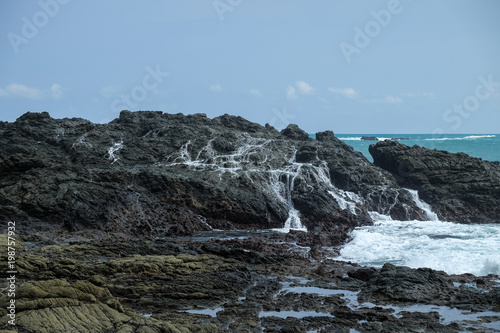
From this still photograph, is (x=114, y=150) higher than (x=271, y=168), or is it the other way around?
(x=114, y=150)

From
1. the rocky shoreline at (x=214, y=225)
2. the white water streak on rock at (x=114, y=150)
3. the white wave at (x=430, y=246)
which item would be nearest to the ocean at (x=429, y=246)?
the white wave at (x=430, y=246)

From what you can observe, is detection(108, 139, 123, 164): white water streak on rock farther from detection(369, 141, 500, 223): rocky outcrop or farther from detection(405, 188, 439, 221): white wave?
detection(405, 188, 439, 221): white wave

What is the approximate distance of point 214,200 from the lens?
3806 centimetres

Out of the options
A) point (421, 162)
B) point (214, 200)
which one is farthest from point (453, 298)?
point (421, 162)

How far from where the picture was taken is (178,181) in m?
38.8

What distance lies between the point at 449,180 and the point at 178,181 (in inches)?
884

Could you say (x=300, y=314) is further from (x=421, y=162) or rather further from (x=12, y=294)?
(x=421, y=162)

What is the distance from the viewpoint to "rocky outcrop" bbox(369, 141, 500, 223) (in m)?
41.0

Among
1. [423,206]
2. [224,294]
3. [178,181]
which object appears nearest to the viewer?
[224,294]

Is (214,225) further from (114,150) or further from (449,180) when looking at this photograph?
(449,180)

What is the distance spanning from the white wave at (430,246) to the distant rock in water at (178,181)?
2.43m

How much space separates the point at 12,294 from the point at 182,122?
40.1 metres

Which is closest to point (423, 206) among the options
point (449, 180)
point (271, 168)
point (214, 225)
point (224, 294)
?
point (449, 180)

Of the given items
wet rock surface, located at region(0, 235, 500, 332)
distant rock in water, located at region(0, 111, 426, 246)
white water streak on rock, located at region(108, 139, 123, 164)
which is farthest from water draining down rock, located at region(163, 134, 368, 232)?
wet rock surface, located at region(0, 235, 500, 332)
